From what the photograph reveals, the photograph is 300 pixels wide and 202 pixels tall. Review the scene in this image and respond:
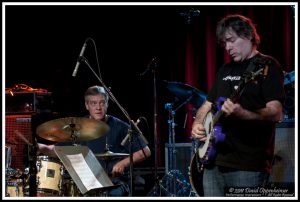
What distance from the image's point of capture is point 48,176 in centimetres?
534

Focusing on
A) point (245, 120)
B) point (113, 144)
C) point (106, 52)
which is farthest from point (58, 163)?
point (106, 52)

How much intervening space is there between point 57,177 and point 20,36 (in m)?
3.61

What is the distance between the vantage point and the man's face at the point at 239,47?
369 centimetres

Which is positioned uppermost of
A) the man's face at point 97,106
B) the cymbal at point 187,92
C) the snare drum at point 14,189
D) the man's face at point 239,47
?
the man's face at point 239,47

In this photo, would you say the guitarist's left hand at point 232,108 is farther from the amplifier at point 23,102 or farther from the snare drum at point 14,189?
the amplifier at point 23,102

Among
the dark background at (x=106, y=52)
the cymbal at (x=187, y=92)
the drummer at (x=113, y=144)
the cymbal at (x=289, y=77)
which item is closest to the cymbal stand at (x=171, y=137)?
the cymbal at (x=187, y=92)

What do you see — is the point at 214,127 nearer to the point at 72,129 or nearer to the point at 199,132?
the point at 199,132

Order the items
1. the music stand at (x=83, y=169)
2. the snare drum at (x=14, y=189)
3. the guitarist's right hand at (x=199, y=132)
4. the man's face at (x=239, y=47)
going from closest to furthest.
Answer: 1. the man's face at (x=239, y=47)
2. the guitarist's right hand at (x=199, y=132)
3. the music stand at (x=83, y=169)
4. the snare drum at (x=14, y=189)

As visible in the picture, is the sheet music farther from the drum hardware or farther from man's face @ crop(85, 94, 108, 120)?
man's face @ crop(85, 94, 108, 120)

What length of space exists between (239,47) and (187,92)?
2.70m

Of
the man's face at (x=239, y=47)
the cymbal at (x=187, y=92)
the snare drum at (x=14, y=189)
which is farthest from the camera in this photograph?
the cymbal at (x=187, y=92)

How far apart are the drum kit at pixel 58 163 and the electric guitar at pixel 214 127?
1.13 m

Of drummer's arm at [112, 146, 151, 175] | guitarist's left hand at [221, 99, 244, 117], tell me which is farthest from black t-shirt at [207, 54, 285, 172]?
drummer's arm at [112, 146, 151, 175]

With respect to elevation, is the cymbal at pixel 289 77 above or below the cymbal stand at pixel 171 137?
above
